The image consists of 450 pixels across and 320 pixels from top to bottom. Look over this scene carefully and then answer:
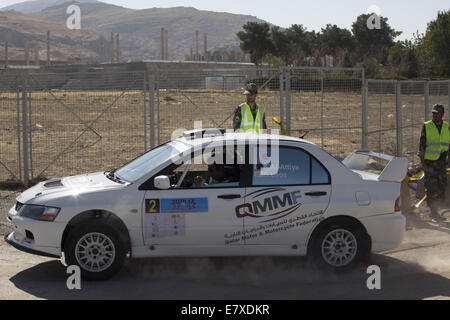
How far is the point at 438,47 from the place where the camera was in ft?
172

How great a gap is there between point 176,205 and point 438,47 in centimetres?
5065

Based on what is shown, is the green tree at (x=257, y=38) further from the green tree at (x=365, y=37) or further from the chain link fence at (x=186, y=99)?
the chain link fence at (x=186, y=99)

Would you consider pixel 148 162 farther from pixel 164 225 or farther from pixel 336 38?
pixel 336 38

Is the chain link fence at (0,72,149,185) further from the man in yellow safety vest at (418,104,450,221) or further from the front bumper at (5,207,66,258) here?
the front bumper at (5,207,66,258)

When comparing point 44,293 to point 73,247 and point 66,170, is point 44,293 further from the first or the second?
point 66,170

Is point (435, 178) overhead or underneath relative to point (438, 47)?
underneath

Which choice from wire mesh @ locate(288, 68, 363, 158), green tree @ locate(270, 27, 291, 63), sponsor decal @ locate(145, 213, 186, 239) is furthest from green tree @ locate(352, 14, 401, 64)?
sponsor decal @ locate(145, 213, 186, 239)

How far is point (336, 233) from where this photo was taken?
22.3 ft

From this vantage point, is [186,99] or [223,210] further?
[186,99]

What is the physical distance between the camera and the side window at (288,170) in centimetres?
677

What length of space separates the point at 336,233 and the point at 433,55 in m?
50.2

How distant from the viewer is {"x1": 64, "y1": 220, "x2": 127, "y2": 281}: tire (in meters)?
6.37

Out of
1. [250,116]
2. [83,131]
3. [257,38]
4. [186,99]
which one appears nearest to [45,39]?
[257,38]

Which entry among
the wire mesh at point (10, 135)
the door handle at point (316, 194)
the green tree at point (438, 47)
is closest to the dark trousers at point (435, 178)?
the door handle at point (316, 194)
